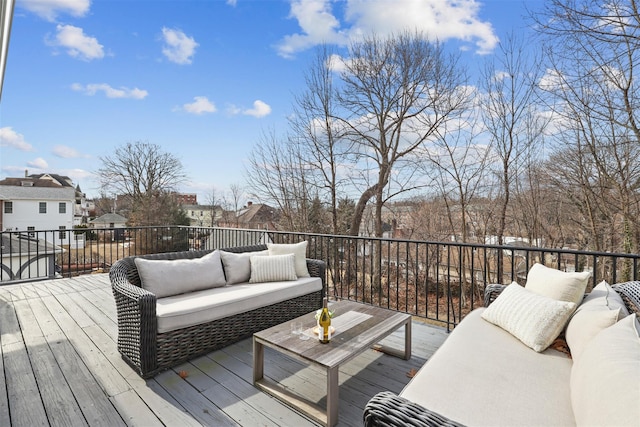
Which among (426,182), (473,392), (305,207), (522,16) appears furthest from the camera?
(305,207)

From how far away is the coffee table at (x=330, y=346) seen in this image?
1747 mm

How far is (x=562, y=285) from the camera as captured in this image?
1.96m

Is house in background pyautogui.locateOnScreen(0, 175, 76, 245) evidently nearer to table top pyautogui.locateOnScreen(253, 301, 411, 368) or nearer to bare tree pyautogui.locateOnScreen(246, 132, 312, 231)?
bare tree pyautogui.locateOnScreen(246, 132, 312, 231)

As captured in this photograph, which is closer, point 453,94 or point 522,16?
point 522,16

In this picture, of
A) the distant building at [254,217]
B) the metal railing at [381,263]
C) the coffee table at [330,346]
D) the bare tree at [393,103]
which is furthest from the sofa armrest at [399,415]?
the distant building at [254,217]

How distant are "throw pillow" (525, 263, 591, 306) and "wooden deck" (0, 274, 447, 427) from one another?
1.06 meters

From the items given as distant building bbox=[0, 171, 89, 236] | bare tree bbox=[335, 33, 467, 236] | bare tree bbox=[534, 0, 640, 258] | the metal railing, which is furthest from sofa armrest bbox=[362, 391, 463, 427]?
distant building bbox=[0, 171, 89, 236]

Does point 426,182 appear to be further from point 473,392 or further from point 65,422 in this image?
point 65,422

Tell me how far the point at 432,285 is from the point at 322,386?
7226 mm

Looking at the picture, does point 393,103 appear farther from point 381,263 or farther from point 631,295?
point 631,295

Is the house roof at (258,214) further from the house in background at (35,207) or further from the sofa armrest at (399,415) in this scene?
the house in background at (35,207)

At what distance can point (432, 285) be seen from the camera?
8.60 metres

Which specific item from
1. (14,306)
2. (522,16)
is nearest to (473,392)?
(14,306)

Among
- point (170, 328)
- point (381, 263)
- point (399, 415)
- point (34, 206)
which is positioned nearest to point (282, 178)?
point (381, 263)
